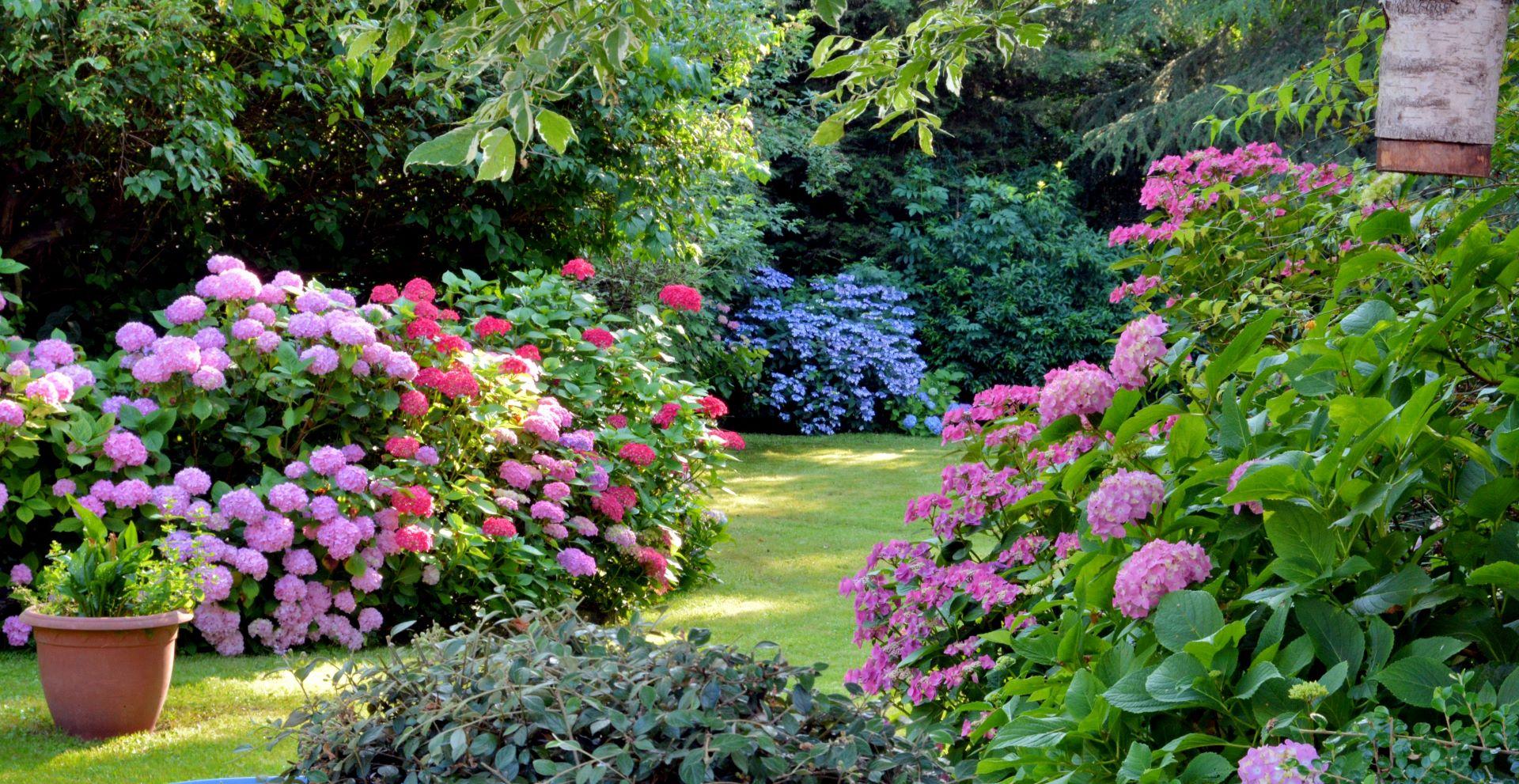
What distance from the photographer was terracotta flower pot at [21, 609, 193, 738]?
350 cm

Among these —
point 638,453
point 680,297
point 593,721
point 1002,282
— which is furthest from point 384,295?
point 1002,282

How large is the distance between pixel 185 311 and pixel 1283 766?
4.59m

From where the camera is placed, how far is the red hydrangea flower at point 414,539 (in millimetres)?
4383

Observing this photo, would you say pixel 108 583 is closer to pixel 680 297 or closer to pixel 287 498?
pixel 287 498

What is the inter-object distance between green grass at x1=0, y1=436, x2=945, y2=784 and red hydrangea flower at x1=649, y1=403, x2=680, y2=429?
82 cm

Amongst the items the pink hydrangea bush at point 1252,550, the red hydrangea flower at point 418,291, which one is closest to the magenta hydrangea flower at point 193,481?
the red hydrangea flower at point 418,291

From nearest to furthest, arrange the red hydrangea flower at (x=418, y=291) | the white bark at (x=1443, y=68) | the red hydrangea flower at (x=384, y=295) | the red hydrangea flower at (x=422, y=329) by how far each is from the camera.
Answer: the white bark at (x=1443, y=68) < the red hydrangea flower at (x=422, y=329) < the red hydrangea flower at (x=384, y=295) < the red hydrangea flower at (x=418, y=291)

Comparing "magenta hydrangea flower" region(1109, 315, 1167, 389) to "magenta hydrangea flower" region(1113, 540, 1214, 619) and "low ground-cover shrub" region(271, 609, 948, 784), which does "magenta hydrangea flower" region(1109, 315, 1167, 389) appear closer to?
"magenta hydrangea flower" region(1113, 540, 1214, 619)

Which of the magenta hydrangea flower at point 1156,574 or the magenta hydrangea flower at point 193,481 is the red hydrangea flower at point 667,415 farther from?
the magenta hydrangea flower at point 1156,574

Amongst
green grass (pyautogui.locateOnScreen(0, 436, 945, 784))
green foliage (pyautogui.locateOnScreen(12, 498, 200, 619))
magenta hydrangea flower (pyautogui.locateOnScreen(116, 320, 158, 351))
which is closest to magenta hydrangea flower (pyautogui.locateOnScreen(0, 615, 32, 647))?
green grass (pyautogui.locateOnScreen(0, 436, 945, 784))

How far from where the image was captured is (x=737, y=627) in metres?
5.08

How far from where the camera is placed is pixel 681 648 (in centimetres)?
170

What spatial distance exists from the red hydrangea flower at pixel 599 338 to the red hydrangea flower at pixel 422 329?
961mm

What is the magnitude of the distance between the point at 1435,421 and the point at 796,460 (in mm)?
8923
